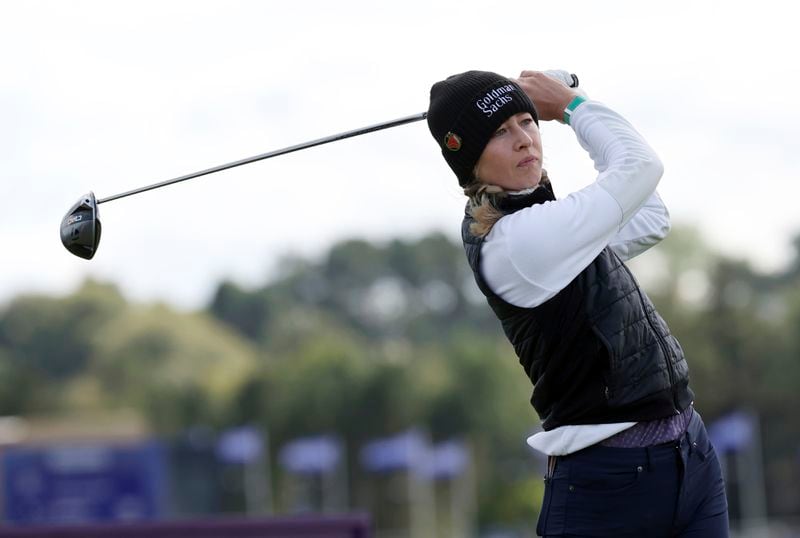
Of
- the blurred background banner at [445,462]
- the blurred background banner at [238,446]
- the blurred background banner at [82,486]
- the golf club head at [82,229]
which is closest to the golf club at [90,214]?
the golf club head at [82,229]

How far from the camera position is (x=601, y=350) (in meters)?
3.01

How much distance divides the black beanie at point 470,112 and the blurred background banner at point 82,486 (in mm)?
19420

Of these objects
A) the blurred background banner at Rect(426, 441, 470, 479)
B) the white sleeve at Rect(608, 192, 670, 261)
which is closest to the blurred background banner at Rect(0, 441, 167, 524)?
the white sleeve at Rect(608, 192, 670, 261)

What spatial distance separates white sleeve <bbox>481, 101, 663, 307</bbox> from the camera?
2.97 m

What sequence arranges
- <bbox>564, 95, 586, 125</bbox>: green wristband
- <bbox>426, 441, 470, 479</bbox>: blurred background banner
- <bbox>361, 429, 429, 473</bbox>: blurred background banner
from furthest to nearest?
<bbox>426, 441, 470, 479</bbox>: blurred background banner
<bbox>361, 429, 429, 473</bbox>: blurred background banner
<bbox>564, 95, 586, 125</bbox>: green wristband

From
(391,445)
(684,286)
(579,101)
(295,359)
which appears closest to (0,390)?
(295,359)

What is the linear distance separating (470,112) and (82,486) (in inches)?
795

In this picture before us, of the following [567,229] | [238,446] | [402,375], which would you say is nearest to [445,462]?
[238,446]

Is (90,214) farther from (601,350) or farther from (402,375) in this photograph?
(402,375)

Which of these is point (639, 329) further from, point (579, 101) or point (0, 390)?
point (0, 390)

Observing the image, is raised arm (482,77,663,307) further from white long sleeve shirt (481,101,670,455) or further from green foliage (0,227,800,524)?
green foliage (0,227,800,524)

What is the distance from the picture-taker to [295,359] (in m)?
51.2

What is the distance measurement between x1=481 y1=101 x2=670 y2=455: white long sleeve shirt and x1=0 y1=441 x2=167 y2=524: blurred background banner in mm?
19539

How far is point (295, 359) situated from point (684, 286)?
14.8 m
